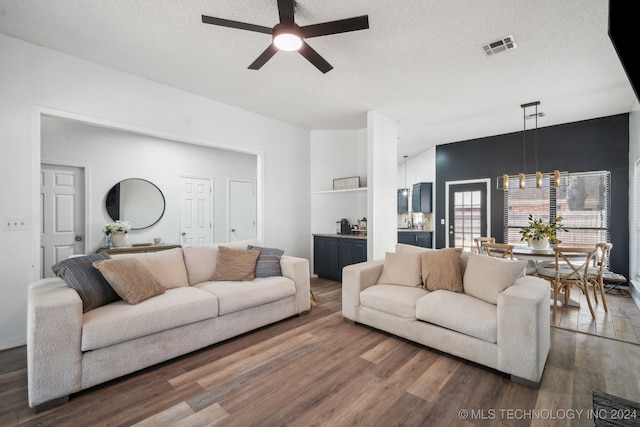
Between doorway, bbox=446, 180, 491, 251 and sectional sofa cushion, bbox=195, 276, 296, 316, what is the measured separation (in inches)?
185

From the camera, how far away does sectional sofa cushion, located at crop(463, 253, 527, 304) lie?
2.50 metres

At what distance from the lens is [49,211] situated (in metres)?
4.30

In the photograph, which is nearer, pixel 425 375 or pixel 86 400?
pixel 86 400

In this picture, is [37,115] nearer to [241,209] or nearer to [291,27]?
[291,27]

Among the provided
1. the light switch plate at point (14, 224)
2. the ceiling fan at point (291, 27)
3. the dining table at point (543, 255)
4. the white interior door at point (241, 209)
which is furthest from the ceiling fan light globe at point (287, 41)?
the white interior door at point (241, 209)

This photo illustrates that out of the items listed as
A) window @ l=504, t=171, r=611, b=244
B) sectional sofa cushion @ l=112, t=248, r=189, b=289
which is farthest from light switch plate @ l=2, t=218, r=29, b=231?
window @ l=504, t=171, r=611, b=244

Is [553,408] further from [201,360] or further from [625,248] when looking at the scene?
[625,248]

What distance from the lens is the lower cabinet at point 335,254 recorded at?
493 centimetres

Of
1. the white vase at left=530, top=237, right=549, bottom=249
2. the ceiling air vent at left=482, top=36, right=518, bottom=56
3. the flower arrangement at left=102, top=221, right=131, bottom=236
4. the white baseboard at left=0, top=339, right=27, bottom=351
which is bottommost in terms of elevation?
the white baseboard at left=0, top=339, right=27, bottom=351

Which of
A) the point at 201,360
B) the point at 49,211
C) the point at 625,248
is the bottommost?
the point at 201,360

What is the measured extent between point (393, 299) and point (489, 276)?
2.92 ft

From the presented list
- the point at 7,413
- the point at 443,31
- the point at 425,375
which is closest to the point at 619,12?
the point at 443,31

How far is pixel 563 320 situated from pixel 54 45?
6.19 m

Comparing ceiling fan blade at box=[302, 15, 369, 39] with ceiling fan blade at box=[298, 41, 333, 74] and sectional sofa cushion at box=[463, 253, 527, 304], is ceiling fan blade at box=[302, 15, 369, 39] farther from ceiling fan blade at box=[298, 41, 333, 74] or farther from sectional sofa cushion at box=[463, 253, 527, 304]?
sectional sofa cushion at box=[463, 253, 527, 304]
